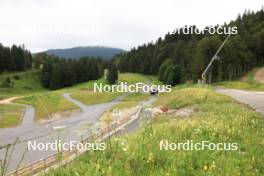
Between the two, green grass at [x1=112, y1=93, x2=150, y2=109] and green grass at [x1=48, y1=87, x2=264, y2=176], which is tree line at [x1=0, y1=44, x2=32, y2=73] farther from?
green grass at [x1=48, y1=87, x2=264, y2=176]

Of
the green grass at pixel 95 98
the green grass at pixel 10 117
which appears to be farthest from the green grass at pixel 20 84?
the green grass at pixel 95 98

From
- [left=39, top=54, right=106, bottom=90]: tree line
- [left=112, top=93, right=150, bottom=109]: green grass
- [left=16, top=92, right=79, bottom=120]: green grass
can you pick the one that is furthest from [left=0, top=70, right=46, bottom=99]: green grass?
[left=112, top=93, right=150, bottom=109]: green grass

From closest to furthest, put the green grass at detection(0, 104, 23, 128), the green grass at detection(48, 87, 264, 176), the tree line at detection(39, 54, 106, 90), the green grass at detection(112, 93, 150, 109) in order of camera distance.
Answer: the green grass at detection(48, 87, 264, 176) < the green grass at detection(112, 93, 150, 109) < the green grass at detection(0, 104, 23, 128) < the tree line at detection(39, 54, 106, 90)

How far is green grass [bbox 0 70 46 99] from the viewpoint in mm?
167875

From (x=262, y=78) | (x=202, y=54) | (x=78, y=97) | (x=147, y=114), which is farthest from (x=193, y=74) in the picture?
(x=147, y=114)

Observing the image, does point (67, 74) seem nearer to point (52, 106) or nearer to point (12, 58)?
point (12, 58)

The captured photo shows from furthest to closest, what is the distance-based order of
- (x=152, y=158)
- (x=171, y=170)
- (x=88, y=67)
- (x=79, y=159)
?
(x=88, y=67) < (x=79, y=159) < (x=152, y=158) < (x=171, y=170)

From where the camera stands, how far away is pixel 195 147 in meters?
9.05

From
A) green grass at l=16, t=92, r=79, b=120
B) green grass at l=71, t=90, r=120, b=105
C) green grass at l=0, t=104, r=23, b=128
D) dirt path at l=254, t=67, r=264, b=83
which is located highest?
dirt path at l=254, t=67, r=264, b=83

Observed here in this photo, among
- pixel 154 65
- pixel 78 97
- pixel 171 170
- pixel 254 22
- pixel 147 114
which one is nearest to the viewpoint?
pixel 171 170

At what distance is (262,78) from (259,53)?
44.2ft

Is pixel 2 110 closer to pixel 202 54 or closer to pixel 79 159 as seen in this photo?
pixel 202 54

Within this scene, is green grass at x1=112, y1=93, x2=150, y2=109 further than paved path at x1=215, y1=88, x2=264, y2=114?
Yes

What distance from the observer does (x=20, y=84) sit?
17662cm
